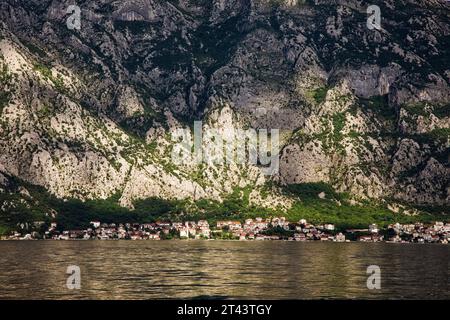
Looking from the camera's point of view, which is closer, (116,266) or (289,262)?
(116,266)

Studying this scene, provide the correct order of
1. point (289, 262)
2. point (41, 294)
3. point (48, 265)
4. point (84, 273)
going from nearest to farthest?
point (41, 294) → point (84, 273) → point (48, 265) → point (289, 262)

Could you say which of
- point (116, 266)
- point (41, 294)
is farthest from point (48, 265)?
point (41, 294)

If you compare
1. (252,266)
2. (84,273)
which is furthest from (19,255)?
(252,266)

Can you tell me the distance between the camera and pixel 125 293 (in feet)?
225
